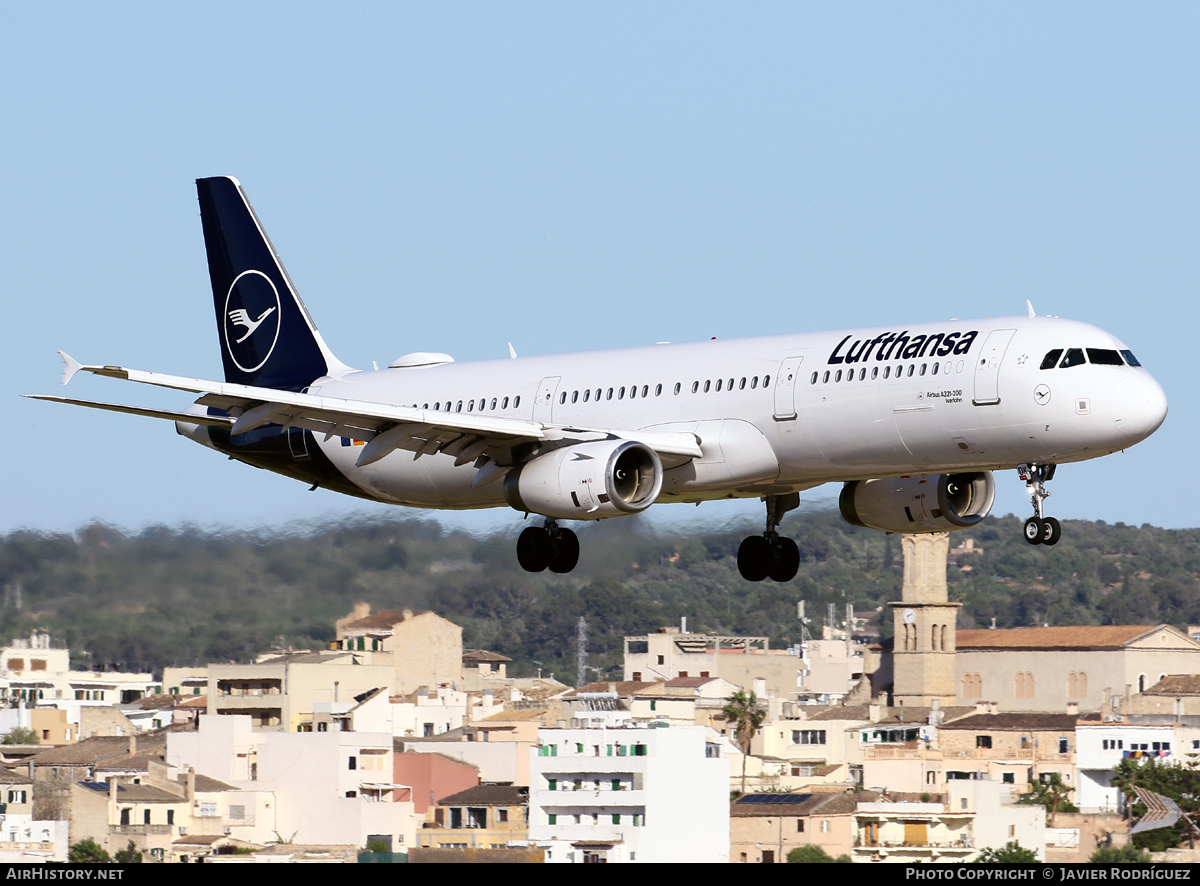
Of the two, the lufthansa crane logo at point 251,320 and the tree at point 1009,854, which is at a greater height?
the lufthansa crane logo at point 251,320

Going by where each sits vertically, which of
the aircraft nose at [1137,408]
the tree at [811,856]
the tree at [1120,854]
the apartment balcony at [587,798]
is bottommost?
the tree at [1120,854]

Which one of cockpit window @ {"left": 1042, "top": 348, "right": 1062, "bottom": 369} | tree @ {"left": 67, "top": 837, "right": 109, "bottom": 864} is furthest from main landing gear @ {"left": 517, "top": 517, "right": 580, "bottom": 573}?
tree @ {"left": 67, "top": 837, "right": 109, "bottom": 864}

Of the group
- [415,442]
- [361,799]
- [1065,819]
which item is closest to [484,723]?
[361,799]

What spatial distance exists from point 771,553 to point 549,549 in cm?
510

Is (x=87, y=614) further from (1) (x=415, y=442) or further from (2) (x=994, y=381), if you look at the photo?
(2) (x=994, y=381)

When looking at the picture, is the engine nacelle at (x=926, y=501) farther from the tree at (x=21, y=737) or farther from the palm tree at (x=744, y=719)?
the tree at (x=21, y=737)

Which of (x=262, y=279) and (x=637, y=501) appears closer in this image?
(x=637, y=501)

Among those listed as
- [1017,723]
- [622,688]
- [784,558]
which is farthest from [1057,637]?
[784,558]

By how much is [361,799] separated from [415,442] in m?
62.3

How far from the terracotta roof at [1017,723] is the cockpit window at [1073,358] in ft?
340

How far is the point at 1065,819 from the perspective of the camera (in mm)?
107375

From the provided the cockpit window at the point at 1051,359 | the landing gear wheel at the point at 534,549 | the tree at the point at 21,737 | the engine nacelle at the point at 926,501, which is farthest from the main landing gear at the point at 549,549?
the tree at the point at 21,737

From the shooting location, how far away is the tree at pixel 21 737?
133 m

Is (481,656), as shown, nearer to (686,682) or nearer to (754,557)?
(686,682)
